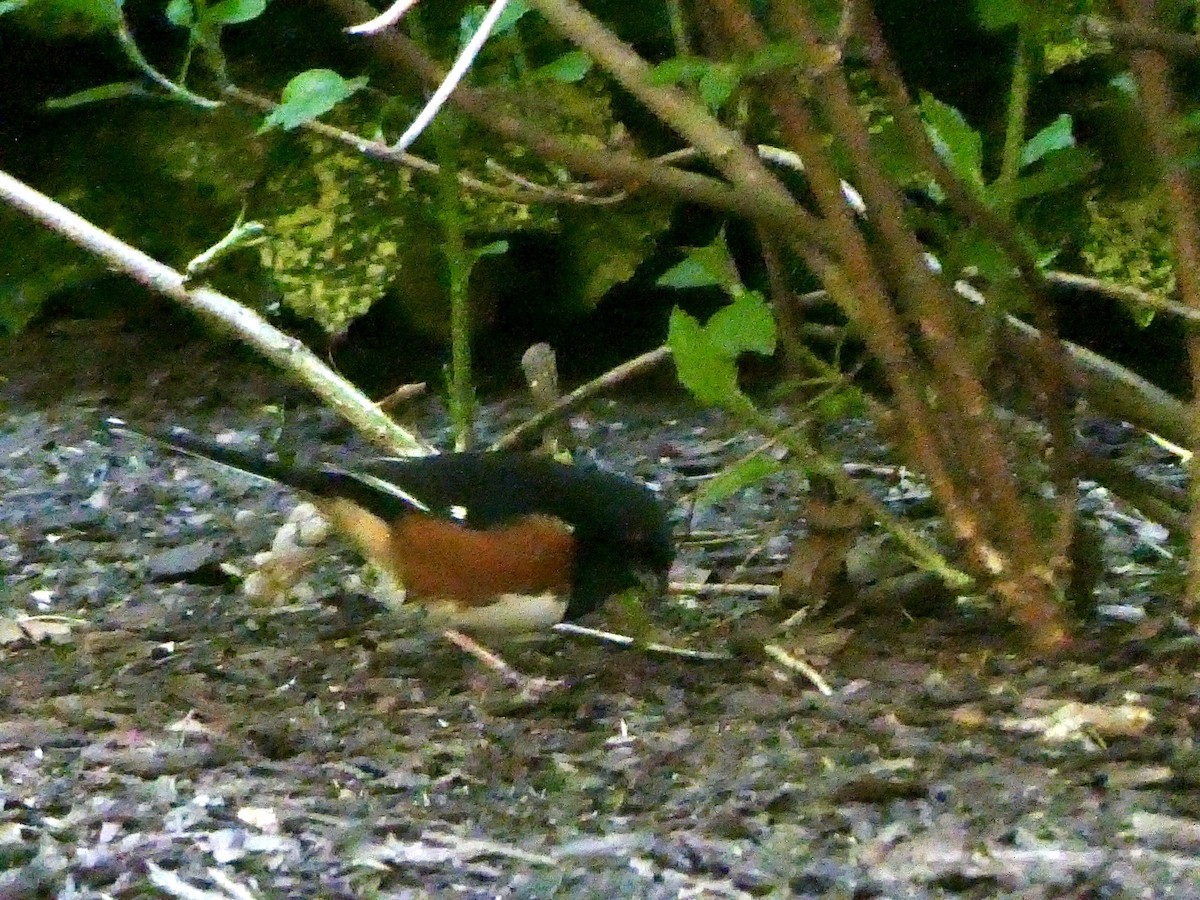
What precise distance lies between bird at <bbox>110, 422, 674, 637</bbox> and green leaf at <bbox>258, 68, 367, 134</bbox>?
0.49m

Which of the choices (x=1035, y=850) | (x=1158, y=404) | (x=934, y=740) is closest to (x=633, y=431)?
(x=1158, y=404)

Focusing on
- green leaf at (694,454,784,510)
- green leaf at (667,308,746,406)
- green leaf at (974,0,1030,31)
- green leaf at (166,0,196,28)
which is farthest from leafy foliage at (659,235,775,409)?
green leaf at (166,0,196,28)

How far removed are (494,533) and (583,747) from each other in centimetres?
34

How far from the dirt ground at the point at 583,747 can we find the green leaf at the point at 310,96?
642mm

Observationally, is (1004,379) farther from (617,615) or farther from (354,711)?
(354,711)

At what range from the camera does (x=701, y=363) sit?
157cm

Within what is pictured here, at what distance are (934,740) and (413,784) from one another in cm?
52

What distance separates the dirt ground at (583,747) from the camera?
1.31 meters

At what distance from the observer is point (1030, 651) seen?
176cm

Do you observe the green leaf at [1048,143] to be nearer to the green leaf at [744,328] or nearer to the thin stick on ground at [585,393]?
the green leaf at [744,328]

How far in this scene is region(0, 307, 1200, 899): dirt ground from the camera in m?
1.31

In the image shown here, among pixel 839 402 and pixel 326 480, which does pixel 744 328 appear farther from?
pixel 326 480

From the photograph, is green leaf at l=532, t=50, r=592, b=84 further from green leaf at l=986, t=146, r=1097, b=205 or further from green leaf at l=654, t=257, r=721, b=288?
green leaf at l=986, t=146, r=1097, b=205

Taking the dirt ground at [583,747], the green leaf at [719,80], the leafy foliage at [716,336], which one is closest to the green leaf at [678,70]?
the green leaf at [719,80]
